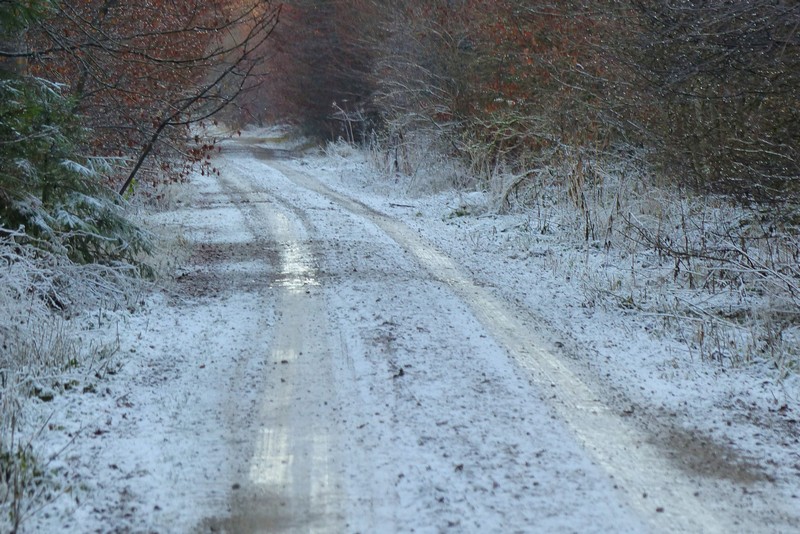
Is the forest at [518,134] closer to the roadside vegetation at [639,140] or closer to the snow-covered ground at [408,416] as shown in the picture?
the roadside vegetation at [639,140]

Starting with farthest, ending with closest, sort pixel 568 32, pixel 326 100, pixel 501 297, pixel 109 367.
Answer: pixel 326 100 < pixel 568 32 < pixel 501 297 < pixel 109 367

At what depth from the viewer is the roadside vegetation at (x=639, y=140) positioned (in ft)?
27.1

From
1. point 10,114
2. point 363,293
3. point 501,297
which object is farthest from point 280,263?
point 10,114

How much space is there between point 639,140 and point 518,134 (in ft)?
9.74

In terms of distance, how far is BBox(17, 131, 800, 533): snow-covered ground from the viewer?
4156 mm

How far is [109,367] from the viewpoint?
21.0 ft

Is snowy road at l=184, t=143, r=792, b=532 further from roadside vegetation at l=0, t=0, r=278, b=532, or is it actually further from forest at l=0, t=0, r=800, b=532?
forest at l=0, t=0, r=800, b=532

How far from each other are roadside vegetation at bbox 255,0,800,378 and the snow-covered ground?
94 cm

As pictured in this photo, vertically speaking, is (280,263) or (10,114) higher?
(10,114)

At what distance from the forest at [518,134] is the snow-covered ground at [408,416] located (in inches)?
20.8

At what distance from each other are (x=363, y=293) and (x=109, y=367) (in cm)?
317

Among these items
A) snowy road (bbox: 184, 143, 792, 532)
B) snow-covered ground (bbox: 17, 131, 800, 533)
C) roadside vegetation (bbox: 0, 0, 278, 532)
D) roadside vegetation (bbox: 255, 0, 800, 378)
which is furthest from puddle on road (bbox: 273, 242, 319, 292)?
roadside vegetation (bbox: 255, 0, 800, 378)

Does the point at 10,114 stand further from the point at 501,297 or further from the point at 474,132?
the point at 474,132

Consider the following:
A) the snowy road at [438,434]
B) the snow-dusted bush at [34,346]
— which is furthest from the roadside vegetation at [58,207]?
the snowy road at [438,434]
